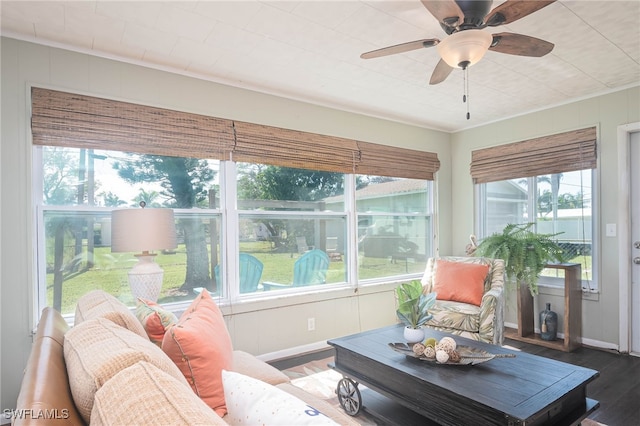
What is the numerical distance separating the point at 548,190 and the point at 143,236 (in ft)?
13.3

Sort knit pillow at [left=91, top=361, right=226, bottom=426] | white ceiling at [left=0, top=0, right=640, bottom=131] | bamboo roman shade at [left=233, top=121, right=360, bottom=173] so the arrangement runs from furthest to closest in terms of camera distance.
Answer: bamboo roman shade at [left=233, top=121, right=360, bottom=173] < white ceiling at [left=0, top=0, right=640, bottom=131] < knit pillow at [left=91, top=361, right=226, bottom=426]

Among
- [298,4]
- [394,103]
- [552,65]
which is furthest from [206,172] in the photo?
[552,65]

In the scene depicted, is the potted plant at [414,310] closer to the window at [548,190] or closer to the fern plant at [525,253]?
the fern plant at [525,253]

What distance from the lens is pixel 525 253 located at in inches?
141

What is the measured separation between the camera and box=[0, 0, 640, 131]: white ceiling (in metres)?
2.11

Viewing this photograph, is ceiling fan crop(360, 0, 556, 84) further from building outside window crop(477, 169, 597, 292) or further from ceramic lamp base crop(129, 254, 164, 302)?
building outside window crop(477, 169, 597, 292)

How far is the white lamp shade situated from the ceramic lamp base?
0.20 meters

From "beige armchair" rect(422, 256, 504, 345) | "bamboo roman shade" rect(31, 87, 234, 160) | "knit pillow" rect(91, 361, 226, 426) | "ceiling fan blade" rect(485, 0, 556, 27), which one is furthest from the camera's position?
"beige armchair" rect(422, 256, 504, 345)

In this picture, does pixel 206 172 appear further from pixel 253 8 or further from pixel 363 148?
pixel 363 148

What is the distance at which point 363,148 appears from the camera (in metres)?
4.04

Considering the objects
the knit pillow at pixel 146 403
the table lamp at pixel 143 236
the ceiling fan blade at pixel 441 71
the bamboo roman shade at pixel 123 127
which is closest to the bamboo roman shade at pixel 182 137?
the bamboo roman shade at pixel 123 127

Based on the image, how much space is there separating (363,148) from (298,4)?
2.12m

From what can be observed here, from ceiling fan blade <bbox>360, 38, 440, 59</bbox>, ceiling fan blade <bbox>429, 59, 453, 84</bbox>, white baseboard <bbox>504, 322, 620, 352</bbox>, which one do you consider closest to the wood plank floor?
white baseboard <bbox>504, 322, 620, 352</bbox>

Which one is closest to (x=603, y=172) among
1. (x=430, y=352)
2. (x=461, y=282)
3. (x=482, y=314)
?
(x=461, y=282)
